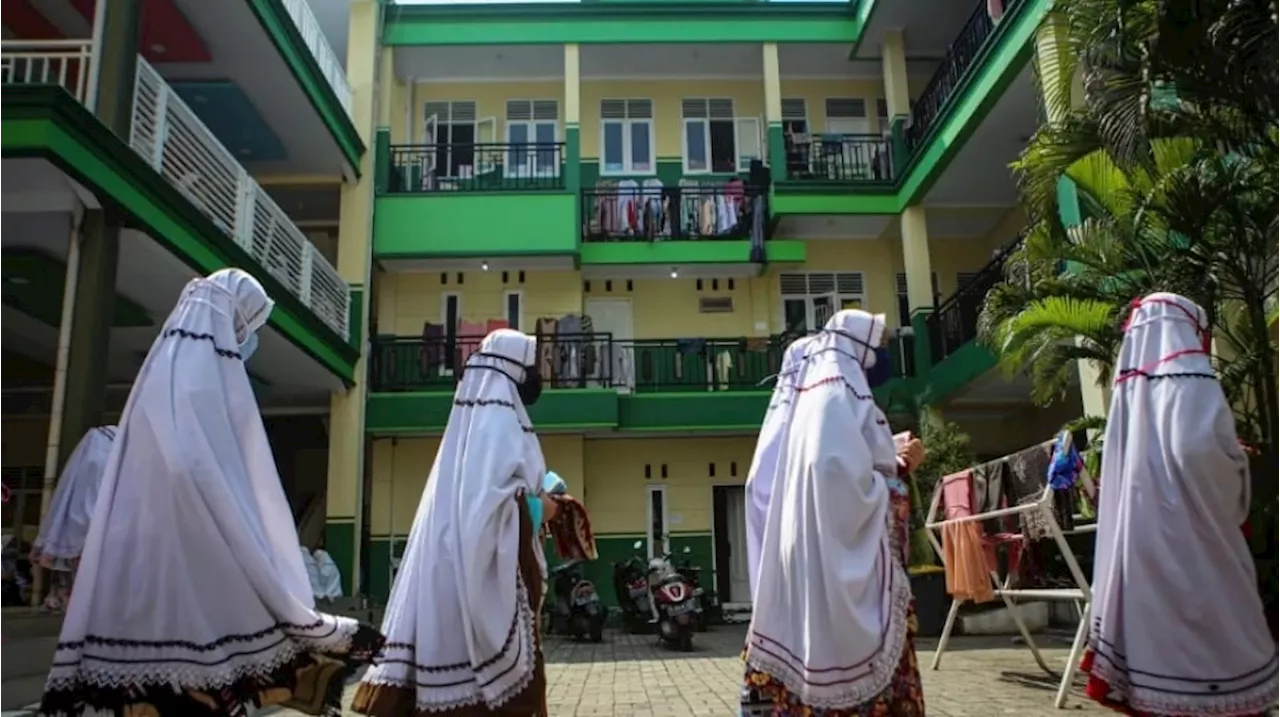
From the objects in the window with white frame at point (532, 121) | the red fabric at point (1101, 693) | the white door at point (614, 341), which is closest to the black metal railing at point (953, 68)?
the white door at point (614, 341)

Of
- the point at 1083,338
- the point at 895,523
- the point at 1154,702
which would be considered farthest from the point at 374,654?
the point at 1083,338

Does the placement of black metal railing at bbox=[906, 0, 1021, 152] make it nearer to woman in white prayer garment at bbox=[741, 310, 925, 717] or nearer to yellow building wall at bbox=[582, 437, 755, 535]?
yellow building wall at bbox=[582, 437, 755, 535]

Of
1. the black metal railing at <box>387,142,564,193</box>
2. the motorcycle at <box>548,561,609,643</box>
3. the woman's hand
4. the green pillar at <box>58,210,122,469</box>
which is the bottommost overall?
the motorcycle at <box>548,561,609,643</box>

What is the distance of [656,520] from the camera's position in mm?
15633

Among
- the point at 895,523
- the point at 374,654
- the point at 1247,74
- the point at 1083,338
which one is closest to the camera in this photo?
the point at 374,654

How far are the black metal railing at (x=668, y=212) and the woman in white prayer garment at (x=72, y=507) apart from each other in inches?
368

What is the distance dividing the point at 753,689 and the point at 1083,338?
4980 millimetres

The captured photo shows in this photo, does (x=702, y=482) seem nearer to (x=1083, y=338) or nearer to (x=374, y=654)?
(x=1083, y=338)

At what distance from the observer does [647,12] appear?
15.9 meters

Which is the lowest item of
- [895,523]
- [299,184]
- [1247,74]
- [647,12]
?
[895,523]

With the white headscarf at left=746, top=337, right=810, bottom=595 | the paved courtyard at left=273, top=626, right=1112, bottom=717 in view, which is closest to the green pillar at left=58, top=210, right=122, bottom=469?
the paved courtyard at left=273, top=626, right=1112, bottom=717

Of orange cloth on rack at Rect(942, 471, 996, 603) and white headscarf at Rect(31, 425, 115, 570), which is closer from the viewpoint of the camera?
orange cloth on rack at Rect(942, 471, 996, 603)

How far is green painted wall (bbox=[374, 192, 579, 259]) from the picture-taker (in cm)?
1482

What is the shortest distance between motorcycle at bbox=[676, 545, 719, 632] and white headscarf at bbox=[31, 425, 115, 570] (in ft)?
19.7
